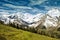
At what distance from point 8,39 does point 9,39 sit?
1.23 m

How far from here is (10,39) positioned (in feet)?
655

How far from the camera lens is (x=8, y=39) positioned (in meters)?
196

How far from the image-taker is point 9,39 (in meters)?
197

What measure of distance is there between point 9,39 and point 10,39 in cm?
267

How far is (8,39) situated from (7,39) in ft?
6.56

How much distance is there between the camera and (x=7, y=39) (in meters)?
195

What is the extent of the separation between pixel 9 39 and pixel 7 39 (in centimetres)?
307
